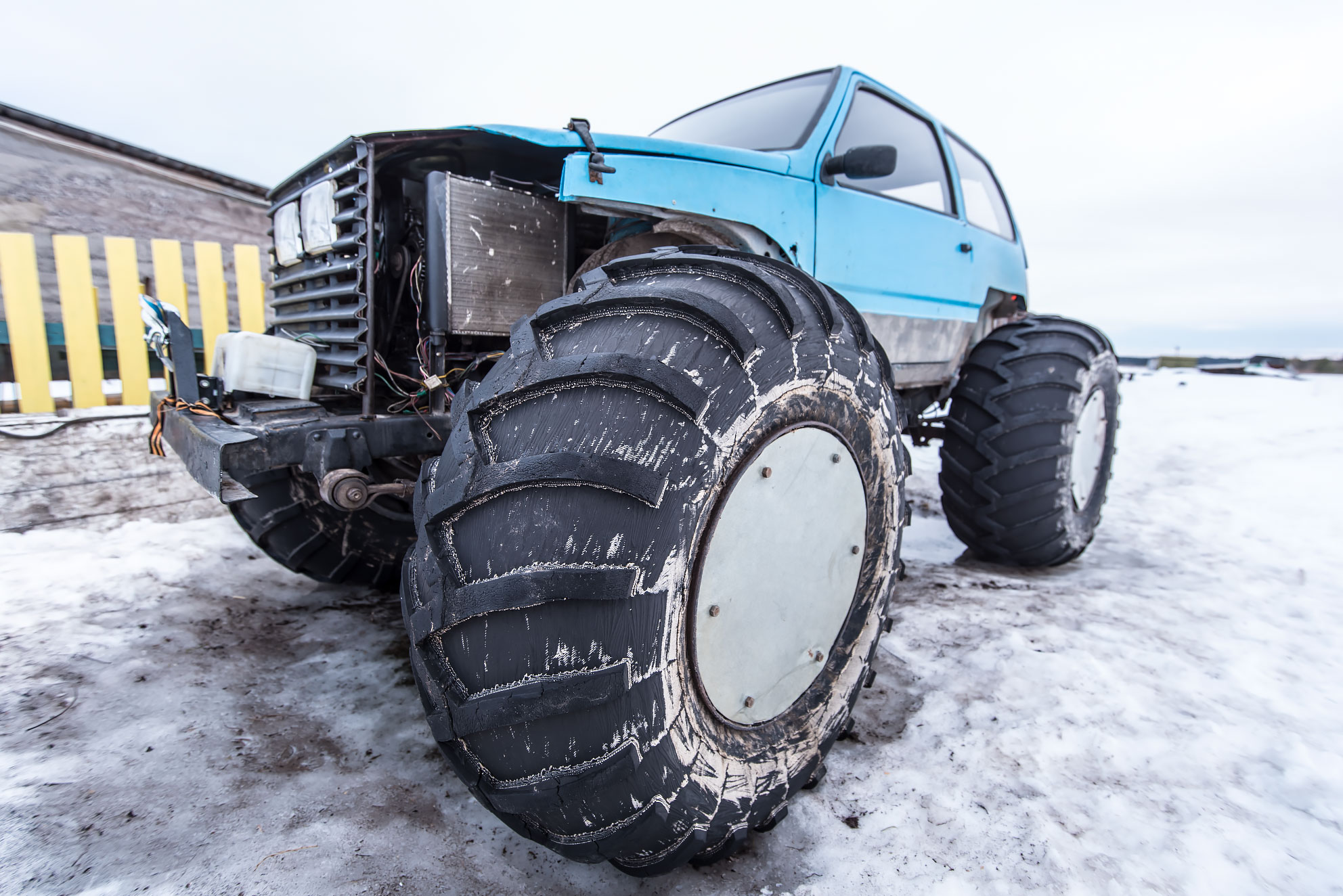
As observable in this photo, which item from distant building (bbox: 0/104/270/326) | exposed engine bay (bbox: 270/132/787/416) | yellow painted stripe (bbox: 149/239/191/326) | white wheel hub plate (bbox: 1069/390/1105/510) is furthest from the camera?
distant building (bbox: 0/104/270/326)

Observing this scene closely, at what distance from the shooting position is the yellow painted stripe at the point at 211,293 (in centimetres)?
437

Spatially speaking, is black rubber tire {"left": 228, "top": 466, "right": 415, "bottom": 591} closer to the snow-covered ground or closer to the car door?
the snow-covered ground

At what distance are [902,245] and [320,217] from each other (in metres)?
2.10

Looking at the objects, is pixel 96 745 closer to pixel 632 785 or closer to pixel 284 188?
pixel 632 785

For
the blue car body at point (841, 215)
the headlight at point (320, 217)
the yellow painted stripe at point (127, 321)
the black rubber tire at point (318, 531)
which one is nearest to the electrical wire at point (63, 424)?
the yellow painted stripe at point (127, 321)

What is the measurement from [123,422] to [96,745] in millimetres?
2912

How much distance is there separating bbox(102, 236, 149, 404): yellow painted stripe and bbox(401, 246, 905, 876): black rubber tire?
428 centimetres

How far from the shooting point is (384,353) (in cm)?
199

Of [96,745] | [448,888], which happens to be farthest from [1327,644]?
[96,745]

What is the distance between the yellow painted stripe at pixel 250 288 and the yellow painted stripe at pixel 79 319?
2.67 ft

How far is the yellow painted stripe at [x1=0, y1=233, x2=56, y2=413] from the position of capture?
3.72 meters

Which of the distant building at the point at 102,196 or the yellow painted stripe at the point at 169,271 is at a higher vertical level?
the distant building at the point at 102,196

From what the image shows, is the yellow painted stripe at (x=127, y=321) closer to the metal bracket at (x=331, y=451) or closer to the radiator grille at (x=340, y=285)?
the radiator grille at (x=340, y=285)

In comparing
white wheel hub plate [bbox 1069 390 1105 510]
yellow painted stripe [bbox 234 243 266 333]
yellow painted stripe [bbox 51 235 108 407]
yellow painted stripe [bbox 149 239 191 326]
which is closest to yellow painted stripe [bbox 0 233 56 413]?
yellow painted stripe [bbox 51 235 108 407]
